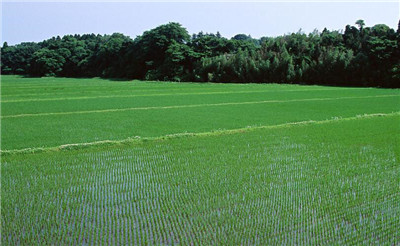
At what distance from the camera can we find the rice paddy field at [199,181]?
4.99 meters

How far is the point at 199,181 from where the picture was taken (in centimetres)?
698

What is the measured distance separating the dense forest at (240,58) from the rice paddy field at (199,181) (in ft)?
64.6

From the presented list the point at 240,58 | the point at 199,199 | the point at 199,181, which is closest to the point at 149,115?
the point at 199,181

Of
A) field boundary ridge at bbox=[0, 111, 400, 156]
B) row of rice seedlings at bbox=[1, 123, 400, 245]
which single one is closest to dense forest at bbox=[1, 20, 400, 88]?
field boundary ridge at bbox=[0, 111, 400, 156]

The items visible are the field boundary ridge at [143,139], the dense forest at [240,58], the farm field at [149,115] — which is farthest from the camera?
the dense forest at [240,58]

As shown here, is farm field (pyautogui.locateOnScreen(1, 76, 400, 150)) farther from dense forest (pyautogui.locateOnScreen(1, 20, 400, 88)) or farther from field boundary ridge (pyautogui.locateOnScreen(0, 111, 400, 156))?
dense forest (pyautogui.locateOnScreen(1, 20, 400, 88))

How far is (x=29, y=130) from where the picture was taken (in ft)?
38.2

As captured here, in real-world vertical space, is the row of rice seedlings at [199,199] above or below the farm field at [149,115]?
below

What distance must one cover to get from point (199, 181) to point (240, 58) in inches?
1242

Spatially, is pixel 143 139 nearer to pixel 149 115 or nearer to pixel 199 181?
pixel 199 181

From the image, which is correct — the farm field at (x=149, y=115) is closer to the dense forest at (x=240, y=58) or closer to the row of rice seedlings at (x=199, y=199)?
the row of rice seedlings at (x=199, y=199)

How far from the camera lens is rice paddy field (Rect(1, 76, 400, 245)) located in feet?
16.4

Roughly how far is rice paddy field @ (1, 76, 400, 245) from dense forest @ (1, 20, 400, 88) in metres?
19.7

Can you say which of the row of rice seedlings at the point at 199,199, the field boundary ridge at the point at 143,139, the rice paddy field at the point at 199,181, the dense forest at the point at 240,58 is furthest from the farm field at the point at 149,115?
the dense forest at the point at 240,58
